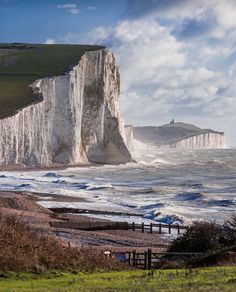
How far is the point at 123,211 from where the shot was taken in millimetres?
43969

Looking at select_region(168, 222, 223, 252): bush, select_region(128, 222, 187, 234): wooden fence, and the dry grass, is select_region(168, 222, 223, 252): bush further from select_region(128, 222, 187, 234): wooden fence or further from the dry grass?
select_region(128, 222, 187, 234): wooden fence

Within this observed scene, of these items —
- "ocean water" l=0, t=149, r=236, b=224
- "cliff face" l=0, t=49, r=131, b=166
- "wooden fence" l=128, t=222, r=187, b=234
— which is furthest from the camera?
"cliff face" l=0, t=49, r=131, b=166

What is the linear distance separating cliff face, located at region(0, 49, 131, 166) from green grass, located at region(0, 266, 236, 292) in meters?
69.7

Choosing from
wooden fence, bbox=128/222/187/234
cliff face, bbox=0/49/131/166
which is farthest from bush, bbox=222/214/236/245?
cliff face, bbox=0/49/131/166

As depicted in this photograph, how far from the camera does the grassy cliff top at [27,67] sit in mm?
95875

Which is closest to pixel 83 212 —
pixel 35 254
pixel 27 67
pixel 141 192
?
pixel 141 192

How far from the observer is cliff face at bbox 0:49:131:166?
88.8m

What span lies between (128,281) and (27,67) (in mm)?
107955

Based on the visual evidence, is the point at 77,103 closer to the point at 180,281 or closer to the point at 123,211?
the point at 123,211

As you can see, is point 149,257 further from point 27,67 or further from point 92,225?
point 27,67

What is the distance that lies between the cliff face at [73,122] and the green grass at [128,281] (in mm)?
69729

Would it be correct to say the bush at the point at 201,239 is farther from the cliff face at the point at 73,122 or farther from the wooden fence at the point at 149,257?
the cliff face at the point at 73,122

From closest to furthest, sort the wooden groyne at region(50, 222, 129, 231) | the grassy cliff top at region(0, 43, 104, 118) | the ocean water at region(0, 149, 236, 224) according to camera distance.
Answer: the wooden groyne at region(50, 222, 129, 231) < the ocean water at region(0, 149, 236, 224) < the grassy cliff top at region(0, 43, 104, 118)

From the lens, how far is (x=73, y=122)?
99.3m
